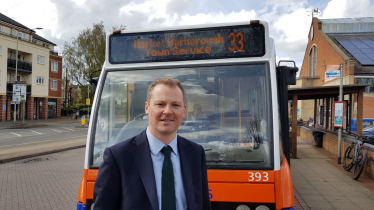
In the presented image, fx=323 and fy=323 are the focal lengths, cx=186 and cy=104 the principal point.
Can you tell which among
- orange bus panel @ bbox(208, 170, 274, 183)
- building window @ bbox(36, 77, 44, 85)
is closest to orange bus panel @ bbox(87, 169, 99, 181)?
orange bus panel @ bbox(208, 170, 274, 183)

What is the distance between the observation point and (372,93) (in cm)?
2842

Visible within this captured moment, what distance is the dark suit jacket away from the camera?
5.30ft

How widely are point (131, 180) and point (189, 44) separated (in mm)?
2317

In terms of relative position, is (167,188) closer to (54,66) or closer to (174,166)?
(174,166)

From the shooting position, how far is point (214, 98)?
349cm

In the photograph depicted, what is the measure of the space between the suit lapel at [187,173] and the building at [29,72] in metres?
39.1

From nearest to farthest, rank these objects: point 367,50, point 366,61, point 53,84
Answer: point 366,61, point 367,50, point 53,84

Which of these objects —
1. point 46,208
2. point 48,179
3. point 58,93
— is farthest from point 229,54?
point 58,93

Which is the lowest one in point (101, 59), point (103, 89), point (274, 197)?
point (274, 197)

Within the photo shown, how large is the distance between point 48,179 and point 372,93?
92.8ft

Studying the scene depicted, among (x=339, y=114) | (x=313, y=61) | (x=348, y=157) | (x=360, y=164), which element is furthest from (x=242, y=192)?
(x=313, y=61)

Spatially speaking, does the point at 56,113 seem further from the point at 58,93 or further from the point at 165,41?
the point at 165,41

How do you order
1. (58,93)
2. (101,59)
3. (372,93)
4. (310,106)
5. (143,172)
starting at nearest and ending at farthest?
(143,172), (372,93), (101,59), (310,106), (58,93)

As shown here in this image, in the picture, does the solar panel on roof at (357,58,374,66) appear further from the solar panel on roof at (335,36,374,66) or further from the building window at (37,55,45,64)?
the building window at (37,55,45,64)
